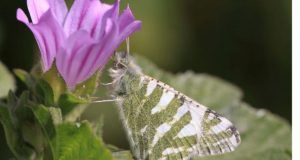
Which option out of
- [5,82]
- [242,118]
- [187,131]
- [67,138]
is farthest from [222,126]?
[5,82]

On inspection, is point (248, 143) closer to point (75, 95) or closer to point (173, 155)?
point (173, 155)

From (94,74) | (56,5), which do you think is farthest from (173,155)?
(56,5)

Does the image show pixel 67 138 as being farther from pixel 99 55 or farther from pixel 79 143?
pixel 99 55

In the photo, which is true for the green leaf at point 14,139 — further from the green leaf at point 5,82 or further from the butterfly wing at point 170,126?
the green leaf at point 5,82

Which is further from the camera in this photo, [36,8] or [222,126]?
[222,126]

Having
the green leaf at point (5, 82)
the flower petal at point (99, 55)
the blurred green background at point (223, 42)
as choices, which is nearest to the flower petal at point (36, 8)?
the flower petal at point (99, 55)

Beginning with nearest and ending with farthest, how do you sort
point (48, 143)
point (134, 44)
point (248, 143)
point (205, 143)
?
point (48, 143) < point (205, 143) < point (248, 143) < point (134, 44)
